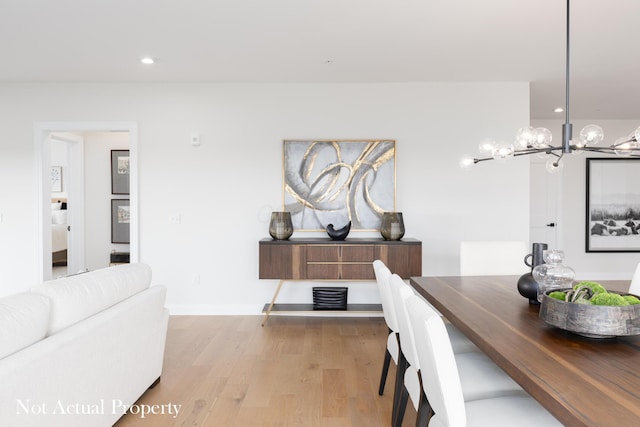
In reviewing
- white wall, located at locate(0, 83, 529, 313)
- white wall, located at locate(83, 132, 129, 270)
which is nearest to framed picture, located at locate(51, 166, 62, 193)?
white wall, located at locate(83, 132, 129, 270)

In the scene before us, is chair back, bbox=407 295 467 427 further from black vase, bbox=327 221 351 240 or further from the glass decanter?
black vase, bbox=327 221 351 240

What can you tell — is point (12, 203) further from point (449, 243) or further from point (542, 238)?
point (542, 238)

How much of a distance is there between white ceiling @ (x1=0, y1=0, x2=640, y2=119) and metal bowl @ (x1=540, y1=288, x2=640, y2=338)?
6.45 ft

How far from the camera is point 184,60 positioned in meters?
3.53

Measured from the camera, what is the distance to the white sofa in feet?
4.44

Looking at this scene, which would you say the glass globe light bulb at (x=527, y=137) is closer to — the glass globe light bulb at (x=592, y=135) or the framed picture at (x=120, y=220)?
the glass globe light bulb at (x=592, y=135)

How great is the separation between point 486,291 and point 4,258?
468cm

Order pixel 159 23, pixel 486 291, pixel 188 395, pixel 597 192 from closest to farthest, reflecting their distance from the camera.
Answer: pixel 486 291, pixel 188 395, pixel 159 23, pixel 597 192

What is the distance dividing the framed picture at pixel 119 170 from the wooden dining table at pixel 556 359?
519 cm

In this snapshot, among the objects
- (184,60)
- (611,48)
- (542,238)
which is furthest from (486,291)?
(542,238)

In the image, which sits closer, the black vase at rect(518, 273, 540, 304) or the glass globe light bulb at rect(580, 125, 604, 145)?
the black vase at rect(518, 273, 540, 304)

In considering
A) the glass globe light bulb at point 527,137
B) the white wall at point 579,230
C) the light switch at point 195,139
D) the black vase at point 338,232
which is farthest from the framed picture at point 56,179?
the white wall at point 579,230

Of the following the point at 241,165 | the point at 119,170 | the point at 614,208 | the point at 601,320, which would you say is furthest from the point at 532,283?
the point at 119,170

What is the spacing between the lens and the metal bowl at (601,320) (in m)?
1.38
